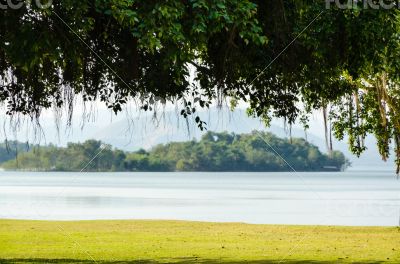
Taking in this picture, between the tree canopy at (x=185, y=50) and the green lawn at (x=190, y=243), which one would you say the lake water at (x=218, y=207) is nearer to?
the green lawn at (x=190, y=243)

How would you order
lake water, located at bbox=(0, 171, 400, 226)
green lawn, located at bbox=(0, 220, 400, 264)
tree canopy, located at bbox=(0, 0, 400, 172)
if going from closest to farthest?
tree canopy, located at bbox=(0, 0, 400, 172)
green lawn, located at bbox=(0, 220, 400, 264)
lake water, located at bbox=(0, 171, 400, 226)

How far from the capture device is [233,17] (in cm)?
982

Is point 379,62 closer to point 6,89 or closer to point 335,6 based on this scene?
point 335,6

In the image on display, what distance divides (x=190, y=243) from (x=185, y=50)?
12862mm

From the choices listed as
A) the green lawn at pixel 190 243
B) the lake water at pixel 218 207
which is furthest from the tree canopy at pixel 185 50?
the lake water at pixel 218 207

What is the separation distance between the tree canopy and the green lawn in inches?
200

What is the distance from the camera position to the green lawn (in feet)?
59.0

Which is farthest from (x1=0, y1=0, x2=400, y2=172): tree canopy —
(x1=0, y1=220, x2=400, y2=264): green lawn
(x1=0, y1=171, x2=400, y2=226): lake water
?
(x1=0, y1=171, x2=400, y2=226): lake water

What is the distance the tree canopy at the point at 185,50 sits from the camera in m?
9.73

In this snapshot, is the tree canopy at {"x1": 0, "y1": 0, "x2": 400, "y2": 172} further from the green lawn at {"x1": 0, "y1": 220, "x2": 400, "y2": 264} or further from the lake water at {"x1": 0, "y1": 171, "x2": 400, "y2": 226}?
the lake water at {"x1": 0, "y1": 171, "x2": 400, "y2": 226}

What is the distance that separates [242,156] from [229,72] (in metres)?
39.5

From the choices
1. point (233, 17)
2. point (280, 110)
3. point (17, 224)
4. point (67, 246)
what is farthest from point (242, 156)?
point (233, 17)

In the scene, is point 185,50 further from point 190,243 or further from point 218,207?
point 218,207

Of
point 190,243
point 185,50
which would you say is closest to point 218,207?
point 190,243
